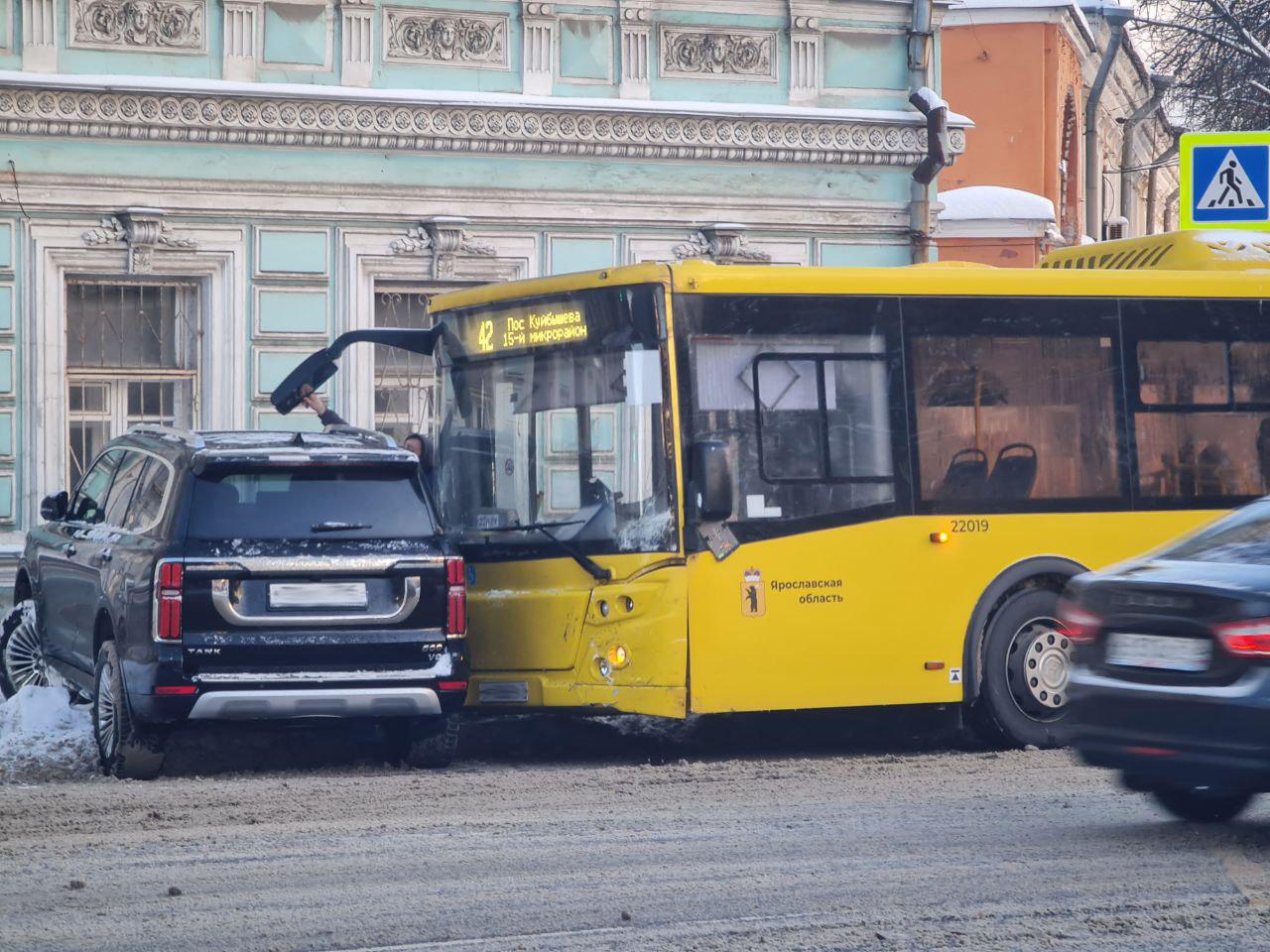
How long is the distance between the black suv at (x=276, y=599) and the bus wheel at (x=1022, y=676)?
316 centimetres

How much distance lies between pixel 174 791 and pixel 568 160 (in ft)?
34.8

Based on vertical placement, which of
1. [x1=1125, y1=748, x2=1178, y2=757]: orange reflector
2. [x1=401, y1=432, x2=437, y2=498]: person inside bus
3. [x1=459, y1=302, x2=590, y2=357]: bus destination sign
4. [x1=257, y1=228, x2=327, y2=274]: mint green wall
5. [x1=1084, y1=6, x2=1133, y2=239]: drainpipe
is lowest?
[x1=1125, y1=748, x2=1178, y2=757]: orange reflector

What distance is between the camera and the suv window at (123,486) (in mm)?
12109

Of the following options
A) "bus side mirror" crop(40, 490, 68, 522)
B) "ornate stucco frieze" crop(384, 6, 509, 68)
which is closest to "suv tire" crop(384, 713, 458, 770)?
"bus side mirror" crop(40, 490, 68, 522)

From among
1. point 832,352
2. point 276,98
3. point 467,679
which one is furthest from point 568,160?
point 467,679

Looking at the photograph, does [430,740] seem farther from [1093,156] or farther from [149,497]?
[1093,156]

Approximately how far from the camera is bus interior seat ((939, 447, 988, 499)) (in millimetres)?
12398

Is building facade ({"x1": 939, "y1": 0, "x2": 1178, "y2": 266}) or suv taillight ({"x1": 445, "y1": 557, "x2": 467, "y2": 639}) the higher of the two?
building facade ({"x1": 939, "y1": 0, "x2": 1178, "y2": 266})

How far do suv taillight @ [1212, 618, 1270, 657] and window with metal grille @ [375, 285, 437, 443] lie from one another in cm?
1222

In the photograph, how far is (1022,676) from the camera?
41.1 feet

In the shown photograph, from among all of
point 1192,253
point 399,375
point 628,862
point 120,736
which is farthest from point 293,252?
point 628,862

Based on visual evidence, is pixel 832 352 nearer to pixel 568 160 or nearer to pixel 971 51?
pixel 568 160

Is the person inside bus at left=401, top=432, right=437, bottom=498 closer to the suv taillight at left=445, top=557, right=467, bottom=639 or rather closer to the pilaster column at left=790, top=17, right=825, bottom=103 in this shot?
the suv taillight at left=445, top=557, right=467, bottom=639

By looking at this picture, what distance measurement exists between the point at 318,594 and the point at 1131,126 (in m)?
23.4
